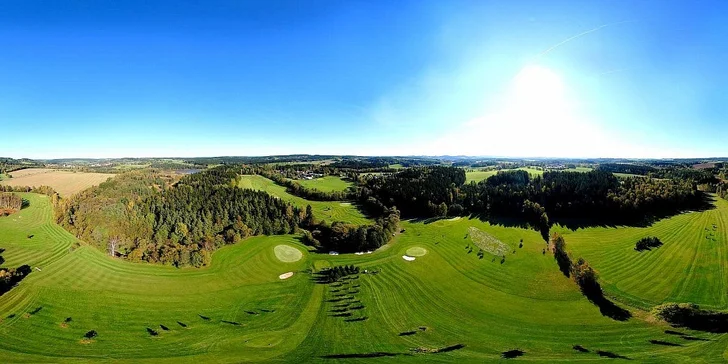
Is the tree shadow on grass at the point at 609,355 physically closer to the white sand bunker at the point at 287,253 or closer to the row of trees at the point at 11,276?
the white sand bunker at the point at 287,253

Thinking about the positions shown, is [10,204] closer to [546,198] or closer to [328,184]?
[328,184]

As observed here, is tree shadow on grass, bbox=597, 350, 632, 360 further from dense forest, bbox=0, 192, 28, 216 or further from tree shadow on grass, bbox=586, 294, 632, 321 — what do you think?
dense forest, bbox=0, 192, 28, 216

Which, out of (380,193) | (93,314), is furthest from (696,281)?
(93,314)

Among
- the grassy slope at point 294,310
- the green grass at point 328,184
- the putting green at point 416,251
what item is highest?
the green grass at point 328,184

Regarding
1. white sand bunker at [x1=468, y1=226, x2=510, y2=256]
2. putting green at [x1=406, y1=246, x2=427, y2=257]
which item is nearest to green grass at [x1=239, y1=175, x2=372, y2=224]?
putting green at [x1=406, y1=246, x2=427, y2=257]

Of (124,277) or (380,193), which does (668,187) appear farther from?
(124,277)

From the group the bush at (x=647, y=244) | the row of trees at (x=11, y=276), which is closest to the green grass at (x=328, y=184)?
the row of trees at (x=11, y=276)

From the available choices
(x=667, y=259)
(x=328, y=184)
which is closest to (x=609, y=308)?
(x=667, y=259)

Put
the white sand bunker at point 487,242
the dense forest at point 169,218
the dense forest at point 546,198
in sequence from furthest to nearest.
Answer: the dense forest at point 546,198 < the white sand bunker at point 487,242 < the dense forest at point 169,218
